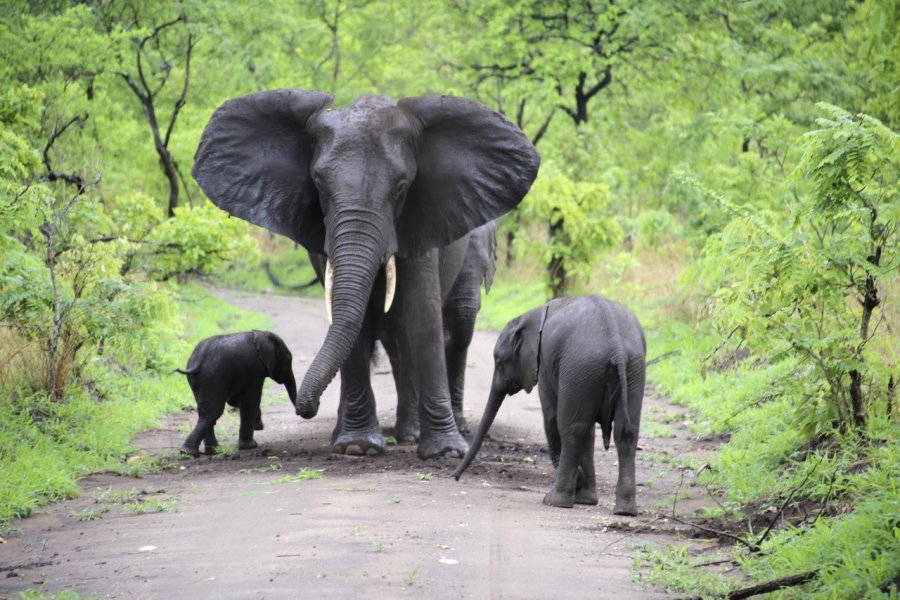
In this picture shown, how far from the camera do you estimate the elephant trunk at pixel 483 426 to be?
8867 mm

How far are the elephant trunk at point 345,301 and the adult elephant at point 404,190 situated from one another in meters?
0.60

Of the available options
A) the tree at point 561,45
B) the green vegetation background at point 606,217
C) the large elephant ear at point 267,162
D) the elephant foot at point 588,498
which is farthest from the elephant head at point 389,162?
the tree at point 561,45

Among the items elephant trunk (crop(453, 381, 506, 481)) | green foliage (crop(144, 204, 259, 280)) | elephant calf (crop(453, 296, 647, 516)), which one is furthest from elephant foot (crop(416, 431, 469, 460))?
green foliage (crop(144, 204, 259, 280))

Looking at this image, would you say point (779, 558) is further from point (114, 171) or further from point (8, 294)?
point (114, 171)

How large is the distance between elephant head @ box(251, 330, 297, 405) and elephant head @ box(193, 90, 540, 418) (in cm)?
107

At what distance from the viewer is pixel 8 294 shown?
10.9 m

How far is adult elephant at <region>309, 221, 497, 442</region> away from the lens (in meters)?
10.4

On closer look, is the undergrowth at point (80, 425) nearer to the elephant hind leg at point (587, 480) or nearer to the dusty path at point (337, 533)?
the dusty path at point (337, 533)

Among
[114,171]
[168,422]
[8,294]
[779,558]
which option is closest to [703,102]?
[114,171]

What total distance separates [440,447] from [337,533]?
133 inches

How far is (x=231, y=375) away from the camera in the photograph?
10430 millimetres

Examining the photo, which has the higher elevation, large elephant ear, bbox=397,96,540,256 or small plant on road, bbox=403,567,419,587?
large elephant ear, bbox=397,96,540,256

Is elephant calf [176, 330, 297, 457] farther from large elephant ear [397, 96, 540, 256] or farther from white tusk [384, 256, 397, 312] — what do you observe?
large elephant ear [397, 96, 540, 256]

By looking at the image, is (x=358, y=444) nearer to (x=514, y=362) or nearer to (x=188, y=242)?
(x=514, y=362)
